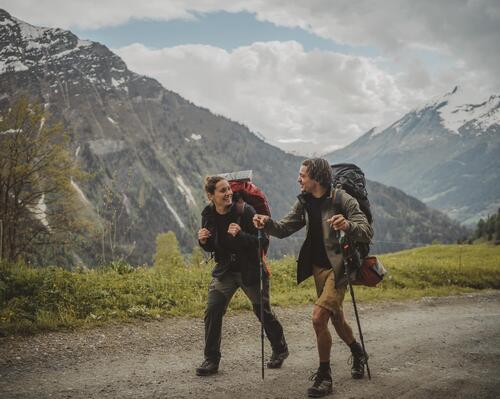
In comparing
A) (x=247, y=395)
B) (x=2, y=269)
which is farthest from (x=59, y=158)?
(x=247, y=395)

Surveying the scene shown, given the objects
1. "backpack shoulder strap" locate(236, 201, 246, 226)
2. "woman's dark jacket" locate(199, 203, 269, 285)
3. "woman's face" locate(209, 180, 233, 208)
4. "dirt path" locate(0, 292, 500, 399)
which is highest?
"woman's face" locate(209, 180, 233, 208)

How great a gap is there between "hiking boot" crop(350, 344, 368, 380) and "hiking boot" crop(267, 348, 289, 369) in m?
1.00

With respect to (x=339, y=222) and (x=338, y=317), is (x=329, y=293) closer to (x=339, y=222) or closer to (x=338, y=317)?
(x=338, y=317)

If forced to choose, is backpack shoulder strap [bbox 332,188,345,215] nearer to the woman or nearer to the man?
the man

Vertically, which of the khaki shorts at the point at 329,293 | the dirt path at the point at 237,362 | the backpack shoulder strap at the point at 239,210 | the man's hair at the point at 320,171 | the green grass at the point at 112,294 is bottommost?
the dirt path at the point at 237,362

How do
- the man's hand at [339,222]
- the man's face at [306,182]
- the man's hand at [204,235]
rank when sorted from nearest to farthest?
the man's hand at [339,222], the man's face at [306,182], the man's hand at [204,235]

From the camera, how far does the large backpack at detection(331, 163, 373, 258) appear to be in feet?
20.9

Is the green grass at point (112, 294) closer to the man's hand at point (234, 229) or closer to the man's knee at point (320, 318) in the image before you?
the man's hand at point (234, 229)

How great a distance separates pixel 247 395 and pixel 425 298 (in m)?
8.75

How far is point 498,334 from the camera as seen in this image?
9000 mm

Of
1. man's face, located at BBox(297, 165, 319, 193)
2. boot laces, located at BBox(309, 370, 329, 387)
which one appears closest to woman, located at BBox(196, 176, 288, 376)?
man's face, located at BBox(297, 165, 319, 193)

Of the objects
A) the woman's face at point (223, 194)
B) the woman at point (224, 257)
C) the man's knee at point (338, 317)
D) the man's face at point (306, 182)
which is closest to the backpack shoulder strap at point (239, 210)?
the woman at point (224, 257)

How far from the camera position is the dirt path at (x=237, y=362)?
5.95 metres

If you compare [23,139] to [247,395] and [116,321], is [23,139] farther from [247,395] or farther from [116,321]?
[247,395]
